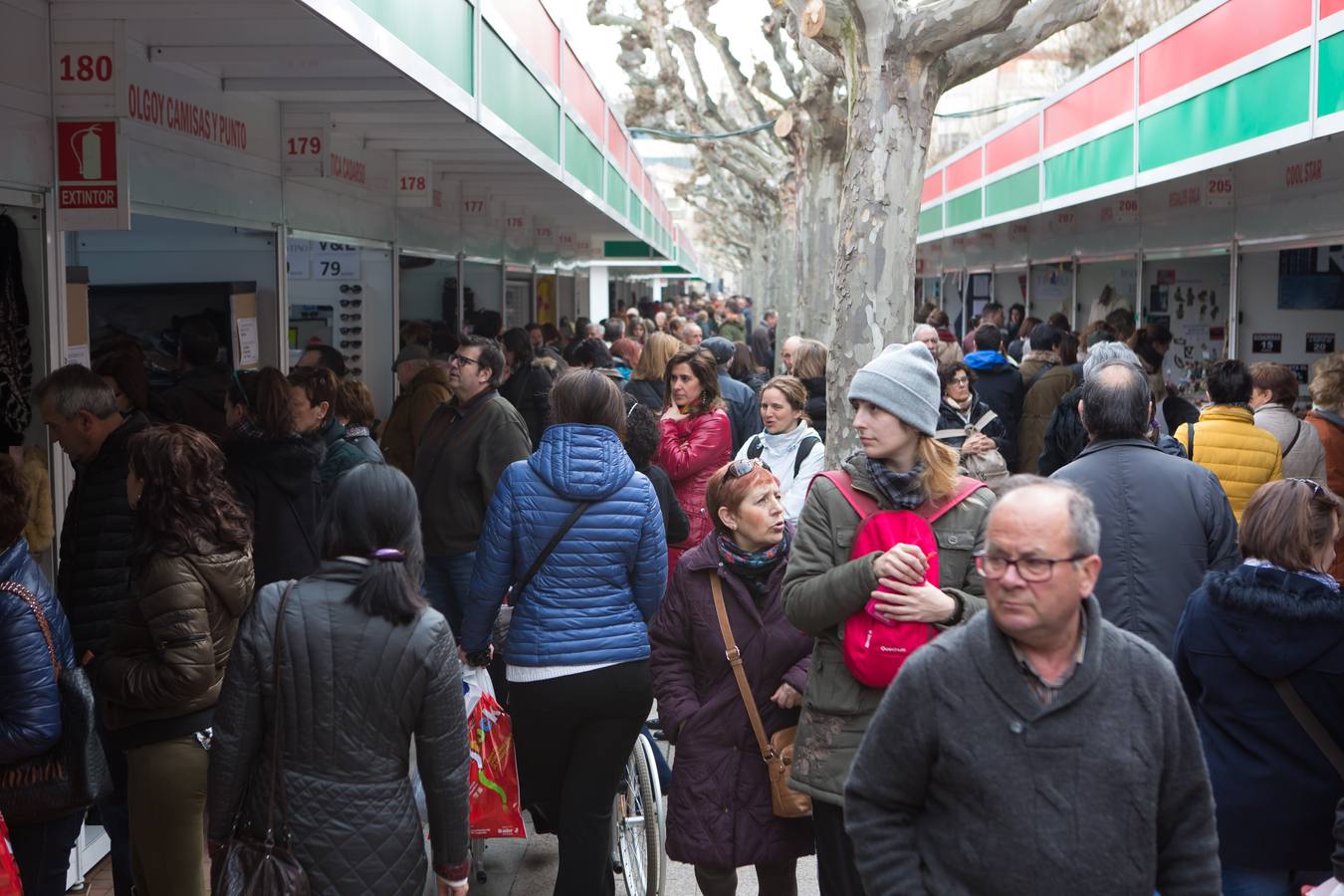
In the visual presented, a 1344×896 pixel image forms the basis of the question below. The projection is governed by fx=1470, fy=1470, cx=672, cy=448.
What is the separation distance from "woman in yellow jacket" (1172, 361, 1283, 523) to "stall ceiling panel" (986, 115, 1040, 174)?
1117 cm

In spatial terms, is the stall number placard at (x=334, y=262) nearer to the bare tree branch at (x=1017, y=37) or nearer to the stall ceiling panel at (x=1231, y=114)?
the bare tree branch at (x=1017, y=37)

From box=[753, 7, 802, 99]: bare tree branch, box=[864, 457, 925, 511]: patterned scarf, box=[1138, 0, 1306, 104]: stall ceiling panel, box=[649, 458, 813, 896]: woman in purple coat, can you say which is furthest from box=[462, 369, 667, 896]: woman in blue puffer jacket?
box=[753, 7, 802, 99]: bare tree branch

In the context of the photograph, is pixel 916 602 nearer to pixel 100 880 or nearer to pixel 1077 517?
pixel 1077 517

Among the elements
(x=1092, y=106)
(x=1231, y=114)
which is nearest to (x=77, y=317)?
(x=1231, y=114)

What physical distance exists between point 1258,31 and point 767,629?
6.76 meters

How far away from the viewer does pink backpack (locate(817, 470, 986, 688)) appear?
3.38 meters

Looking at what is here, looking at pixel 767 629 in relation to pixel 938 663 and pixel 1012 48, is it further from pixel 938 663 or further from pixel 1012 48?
pixel 1012 48

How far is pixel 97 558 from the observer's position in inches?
179

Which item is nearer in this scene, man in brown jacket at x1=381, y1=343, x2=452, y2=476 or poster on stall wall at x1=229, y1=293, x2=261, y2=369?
man in brown jacket at x1=381, y1=343, x2=452, y2=476

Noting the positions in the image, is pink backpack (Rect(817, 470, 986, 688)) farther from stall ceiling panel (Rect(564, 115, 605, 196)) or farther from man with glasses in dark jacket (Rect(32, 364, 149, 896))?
stall ceiling panel (Rect(564, 115, 605, 196))

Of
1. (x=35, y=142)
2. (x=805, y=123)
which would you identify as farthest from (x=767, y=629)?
(x=805, y=123)

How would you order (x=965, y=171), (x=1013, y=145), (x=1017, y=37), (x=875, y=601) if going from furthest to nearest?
(x=965, y=171) → (x=1013, y=145) → (x=1017, y=37) → (x=875, y=601)

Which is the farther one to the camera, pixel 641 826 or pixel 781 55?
pixel 781 55

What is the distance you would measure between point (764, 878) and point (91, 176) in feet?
12.3
